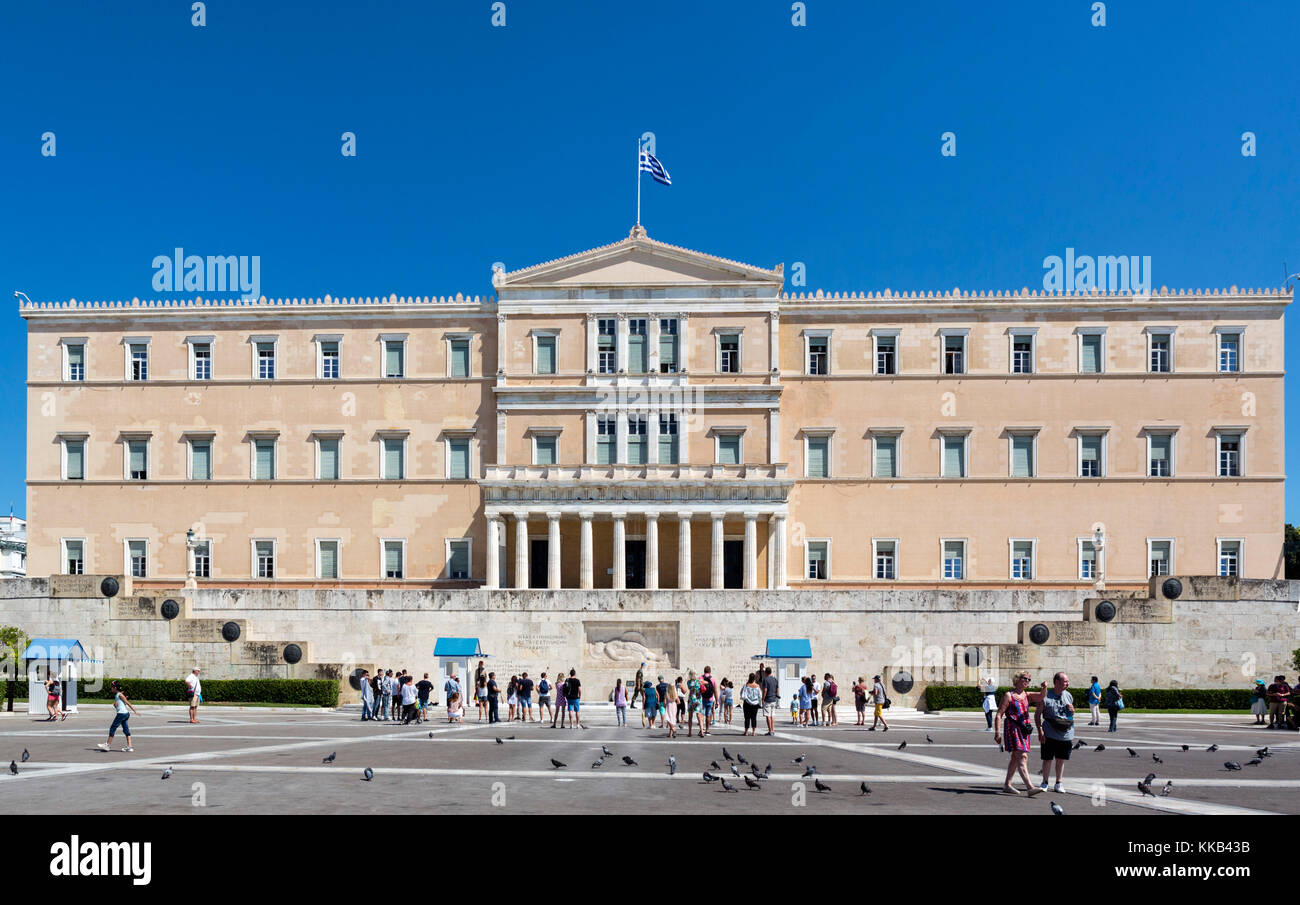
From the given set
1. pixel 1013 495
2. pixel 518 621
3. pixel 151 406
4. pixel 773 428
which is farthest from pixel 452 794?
pixel 151 406

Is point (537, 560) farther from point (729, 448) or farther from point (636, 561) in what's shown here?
point (729, 448)

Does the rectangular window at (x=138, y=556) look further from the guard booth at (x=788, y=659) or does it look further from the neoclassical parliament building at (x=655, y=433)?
the guard booth at (x=788, y=659)

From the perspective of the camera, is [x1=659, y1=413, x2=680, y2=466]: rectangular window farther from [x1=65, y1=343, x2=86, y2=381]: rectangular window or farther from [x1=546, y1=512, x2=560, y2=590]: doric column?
[x1=65, y1=343, x2=86, y2=381]: rectangular window

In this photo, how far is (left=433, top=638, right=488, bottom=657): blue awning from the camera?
136 feet

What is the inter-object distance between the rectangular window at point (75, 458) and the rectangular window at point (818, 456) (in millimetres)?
37524

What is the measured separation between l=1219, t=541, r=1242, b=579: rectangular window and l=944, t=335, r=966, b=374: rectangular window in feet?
50.0

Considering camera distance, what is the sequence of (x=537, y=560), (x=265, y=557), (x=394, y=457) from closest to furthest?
(x=537, y=560)
(x=265, y=557)
(x=394, y=457)

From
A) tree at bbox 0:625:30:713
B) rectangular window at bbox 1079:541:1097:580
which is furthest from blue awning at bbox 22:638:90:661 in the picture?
rectangular window at bbox 1079:541:1097:580

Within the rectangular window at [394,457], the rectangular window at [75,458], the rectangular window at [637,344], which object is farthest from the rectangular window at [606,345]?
the rectangular window at [75,458]

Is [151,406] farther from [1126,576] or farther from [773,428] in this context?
[1126,576]

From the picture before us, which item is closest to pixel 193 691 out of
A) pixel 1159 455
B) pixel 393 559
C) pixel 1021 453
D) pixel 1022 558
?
pixel 393 559

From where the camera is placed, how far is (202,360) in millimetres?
56000

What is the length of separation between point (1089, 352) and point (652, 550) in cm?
2424
